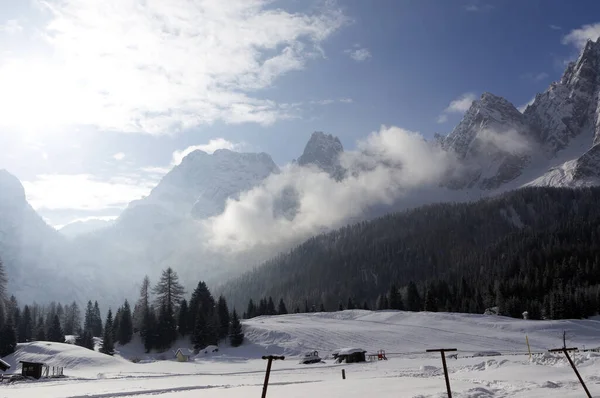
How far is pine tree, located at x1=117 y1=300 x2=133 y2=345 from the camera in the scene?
94.3 m

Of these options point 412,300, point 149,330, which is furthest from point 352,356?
point 412,300

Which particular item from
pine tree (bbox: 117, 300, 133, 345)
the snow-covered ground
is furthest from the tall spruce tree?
the snow-covered ground

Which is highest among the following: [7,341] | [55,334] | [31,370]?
[7,341]

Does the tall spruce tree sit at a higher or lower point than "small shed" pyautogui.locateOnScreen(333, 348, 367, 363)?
higher

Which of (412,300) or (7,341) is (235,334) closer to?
(7,341)

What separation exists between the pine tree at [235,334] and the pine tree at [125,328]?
23.8m

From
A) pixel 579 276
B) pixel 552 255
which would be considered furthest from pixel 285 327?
pixel 552 255

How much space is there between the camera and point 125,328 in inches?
3735

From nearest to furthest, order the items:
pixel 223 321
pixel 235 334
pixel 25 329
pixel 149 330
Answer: pixel 235 334
pixel 223 321
pixel 149 330
pixel 25 329

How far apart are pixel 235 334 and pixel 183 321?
42.0 ft

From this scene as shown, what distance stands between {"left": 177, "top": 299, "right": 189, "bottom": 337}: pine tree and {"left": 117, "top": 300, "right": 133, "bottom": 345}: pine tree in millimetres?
11315

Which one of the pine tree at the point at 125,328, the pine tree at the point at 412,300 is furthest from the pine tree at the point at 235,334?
the pine tree at the point at 412,300

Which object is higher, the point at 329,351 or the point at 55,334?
the point at 55,334

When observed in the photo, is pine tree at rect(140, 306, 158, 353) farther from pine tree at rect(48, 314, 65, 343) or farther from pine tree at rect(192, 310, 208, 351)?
pine tree at rect(48, 314, 65, 343)
